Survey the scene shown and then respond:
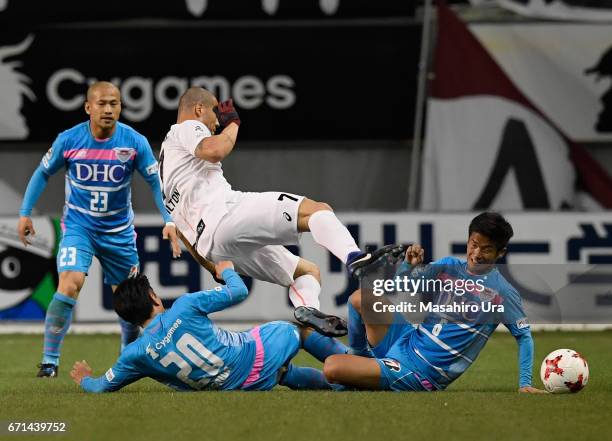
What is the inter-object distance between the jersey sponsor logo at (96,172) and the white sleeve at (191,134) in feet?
4.27

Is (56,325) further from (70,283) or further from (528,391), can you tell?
(528,391)

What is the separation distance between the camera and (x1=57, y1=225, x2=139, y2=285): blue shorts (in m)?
8.81

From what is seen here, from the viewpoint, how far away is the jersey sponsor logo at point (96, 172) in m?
8.90

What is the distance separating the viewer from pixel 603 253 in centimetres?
1259

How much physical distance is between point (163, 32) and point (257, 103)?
1.30 metres

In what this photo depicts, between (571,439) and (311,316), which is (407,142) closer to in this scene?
(311,316)

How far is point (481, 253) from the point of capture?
22.7ft

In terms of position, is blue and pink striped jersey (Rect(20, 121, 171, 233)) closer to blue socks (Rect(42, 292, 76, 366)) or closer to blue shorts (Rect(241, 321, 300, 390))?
blue socks (Rect(42, 292, 76, 366))

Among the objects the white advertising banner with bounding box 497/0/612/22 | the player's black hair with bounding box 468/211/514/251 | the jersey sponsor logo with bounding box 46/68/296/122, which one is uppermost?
the white advertising banner with bounding box 497/0/612/22

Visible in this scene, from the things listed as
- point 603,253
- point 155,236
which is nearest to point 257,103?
point 155,236

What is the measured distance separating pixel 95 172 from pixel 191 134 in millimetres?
1508

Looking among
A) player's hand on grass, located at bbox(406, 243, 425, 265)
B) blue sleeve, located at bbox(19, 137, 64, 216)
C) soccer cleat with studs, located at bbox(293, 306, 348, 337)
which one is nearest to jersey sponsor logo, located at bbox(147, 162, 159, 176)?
blue sleeve, located at bbox(19, 137, 64, 216)

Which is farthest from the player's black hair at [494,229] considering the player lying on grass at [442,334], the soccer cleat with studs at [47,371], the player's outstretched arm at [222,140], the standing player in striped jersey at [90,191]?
the soccer cleat with studs at [47,371]

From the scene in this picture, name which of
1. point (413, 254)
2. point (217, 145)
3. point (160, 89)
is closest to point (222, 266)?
point (217, 145)
